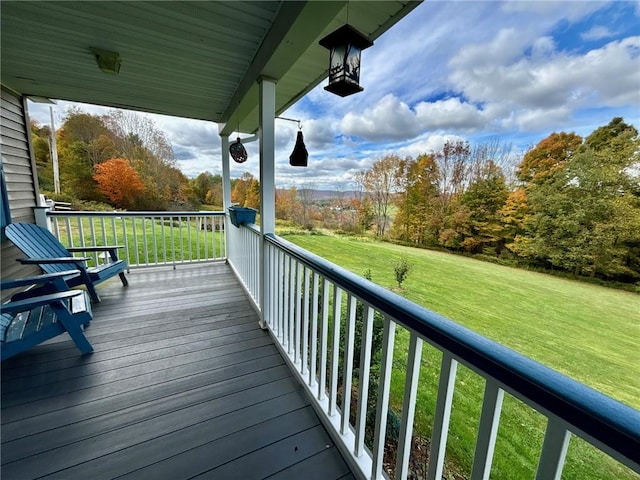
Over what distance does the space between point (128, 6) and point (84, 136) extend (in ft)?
32.0

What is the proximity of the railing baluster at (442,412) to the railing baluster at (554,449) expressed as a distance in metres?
0.25

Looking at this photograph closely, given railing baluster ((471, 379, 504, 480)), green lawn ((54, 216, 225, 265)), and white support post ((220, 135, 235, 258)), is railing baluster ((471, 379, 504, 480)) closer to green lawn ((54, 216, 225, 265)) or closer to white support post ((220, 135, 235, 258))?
white support post ((220, 135, 235, 258))

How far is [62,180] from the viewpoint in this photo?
8.41m

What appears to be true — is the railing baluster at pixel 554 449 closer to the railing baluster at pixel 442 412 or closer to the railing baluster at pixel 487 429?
the railing baluster at pixel 487 429

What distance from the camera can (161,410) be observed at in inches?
63.8

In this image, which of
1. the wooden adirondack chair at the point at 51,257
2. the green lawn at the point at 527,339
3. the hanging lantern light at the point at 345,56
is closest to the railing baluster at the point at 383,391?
the green lawn at the point at 527,339

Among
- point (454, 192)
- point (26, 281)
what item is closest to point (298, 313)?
point (26, 281)

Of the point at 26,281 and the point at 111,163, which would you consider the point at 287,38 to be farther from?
the point at 111,163

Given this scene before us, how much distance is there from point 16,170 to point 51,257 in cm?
121

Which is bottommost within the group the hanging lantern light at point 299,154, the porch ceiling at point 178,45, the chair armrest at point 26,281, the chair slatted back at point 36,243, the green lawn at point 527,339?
the green lawn at point 527,339

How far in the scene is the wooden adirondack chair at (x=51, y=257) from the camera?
279cm

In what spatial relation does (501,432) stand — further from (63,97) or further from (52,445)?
(63,97)

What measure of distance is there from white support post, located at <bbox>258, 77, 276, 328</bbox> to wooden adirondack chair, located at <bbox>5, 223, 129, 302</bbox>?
1.90 metres

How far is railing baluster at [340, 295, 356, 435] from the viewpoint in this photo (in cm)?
132
